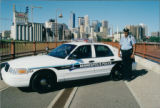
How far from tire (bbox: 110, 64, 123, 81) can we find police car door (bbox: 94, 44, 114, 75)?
237 mm

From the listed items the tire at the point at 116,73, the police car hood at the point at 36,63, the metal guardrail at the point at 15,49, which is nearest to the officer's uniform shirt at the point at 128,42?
the tire at the point at 116,73

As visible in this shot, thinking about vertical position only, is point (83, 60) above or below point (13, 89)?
above

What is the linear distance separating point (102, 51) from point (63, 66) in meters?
1.87

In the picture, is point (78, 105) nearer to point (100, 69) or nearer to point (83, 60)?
point (83, 60)

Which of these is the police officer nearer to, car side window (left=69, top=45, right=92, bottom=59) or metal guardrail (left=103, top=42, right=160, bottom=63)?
car side window (left=69, top=45, right=92, bottom=59)

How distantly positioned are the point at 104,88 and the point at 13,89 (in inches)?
114

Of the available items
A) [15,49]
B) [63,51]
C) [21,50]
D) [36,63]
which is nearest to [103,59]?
[63,51]

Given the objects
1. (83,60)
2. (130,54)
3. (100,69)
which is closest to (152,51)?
(130,54)

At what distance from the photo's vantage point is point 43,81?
5008 millimetres

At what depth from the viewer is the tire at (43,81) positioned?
16.0 ft

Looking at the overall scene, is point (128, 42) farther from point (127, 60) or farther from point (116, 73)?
point (116, 73)

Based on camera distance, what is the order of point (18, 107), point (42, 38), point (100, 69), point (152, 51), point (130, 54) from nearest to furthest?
1. point (18, 107)
2. point (100, 69)
3. point (130, 54)
4. point (152, 51)
5. point (42, 38)

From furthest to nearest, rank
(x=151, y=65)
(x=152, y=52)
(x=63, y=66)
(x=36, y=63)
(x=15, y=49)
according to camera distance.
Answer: (x=15, y=49) → (x=152, y=52) → (x=151, y=65) → (x=63, y=66) → (x=36, y=63)

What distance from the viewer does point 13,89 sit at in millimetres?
5348
